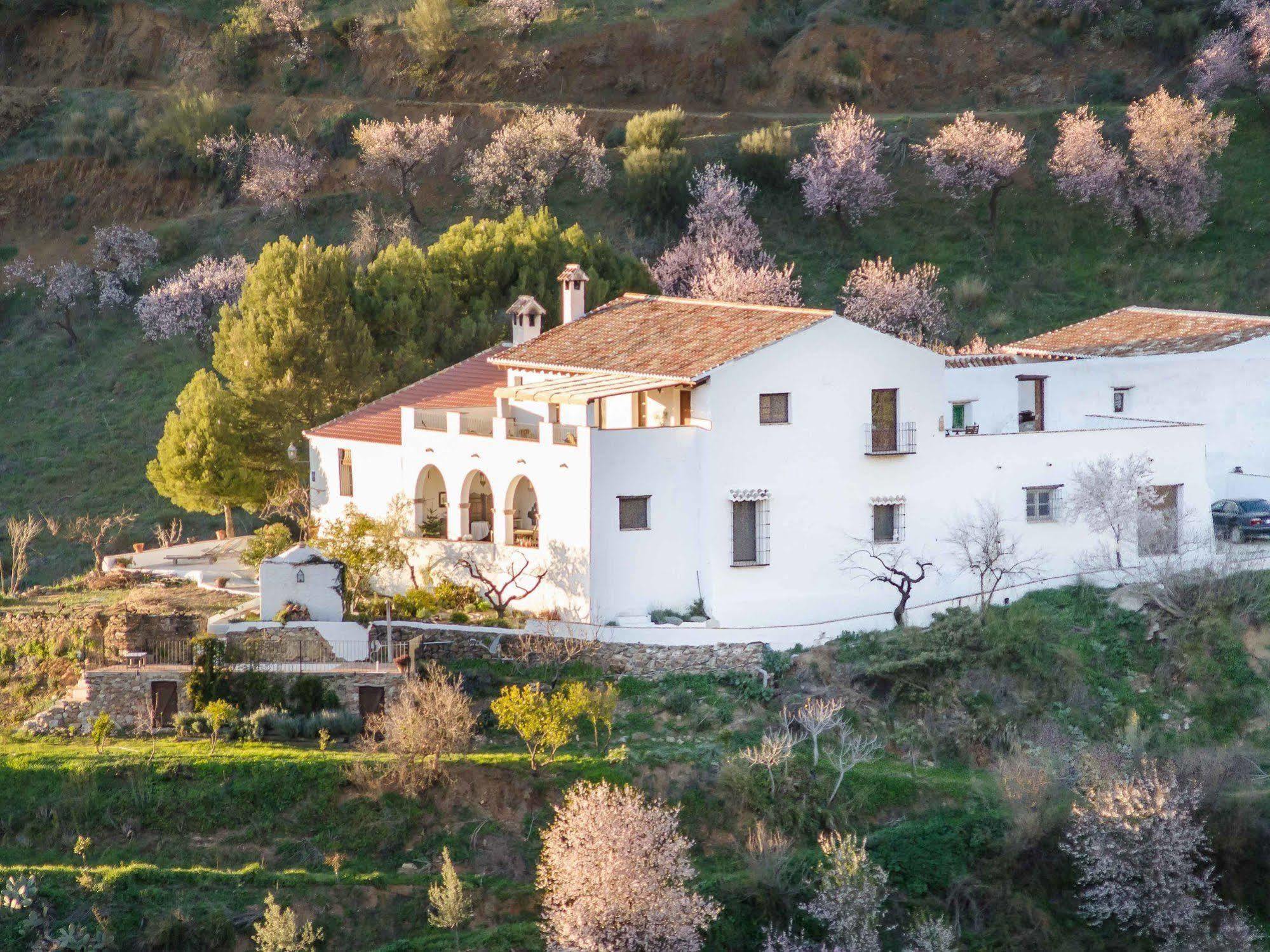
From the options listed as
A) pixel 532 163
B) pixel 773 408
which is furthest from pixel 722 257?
pixel 773 408

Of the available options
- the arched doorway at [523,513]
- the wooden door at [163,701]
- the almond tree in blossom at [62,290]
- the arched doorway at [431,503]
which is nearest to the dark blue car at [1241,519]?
the arched doorway at [523,513]

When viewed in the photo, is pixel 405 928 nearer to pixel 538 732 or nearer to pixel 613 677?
pixel 538 732

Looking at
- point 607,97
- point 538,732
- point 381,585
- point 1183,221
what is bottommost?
point 538,732

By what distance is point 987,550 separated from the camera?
3866cm

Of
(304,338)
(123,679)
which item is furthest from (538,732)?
(304,338)

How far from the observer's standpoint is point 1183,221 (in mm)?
67438

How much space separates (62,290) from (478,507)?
38.1 m

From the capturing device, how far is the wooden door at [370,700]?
3497 centimetres

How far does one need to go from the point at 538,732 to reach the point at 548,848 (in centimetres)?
362

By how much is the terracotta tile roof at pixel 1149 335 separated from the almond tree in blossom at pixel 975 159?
21.7 meters

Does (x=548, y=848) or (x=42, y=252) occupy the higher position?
(x=42, y=252)

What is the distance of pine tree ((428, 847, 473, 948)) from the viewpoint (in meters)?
29.8

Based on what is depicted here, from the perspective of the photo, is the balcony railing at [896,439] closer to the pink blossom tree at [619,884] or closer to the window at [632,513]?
the window at [632,513]

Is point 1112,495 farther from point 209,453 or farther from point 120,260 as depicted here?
point 120,260
